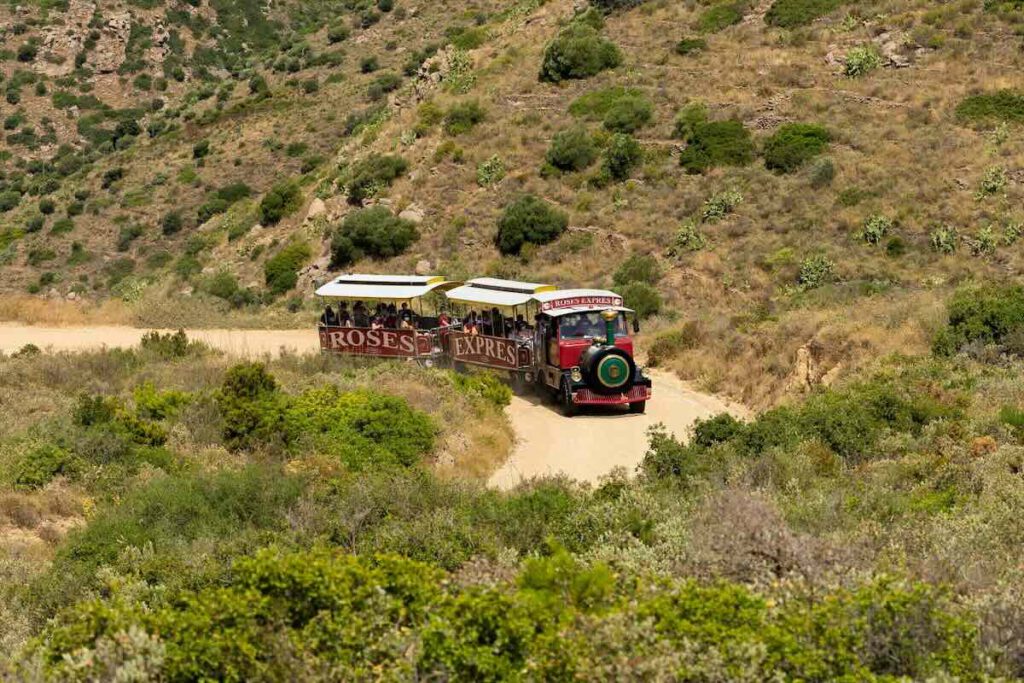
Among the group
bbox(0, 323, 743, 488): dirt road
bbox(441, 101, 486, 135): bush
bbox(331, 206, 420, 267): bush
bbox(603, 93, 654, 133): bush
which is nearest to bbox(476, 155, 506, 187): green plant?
bbox(441, 101, 486, 135): bush

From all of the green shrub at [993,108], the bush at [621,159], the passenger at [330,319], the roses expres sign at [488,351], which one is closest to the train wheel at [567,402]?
the roses expres sign at [488,351]

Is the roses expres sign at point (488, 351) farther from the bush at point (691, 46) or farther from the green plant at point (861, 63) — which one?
the bush at point (691, 46)

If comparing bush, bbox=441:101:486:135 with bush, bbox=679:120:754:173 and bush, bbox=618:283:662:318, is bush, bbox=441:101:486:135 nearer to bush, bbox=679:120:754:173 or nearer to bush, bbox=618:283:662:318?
bush, bbox=679:120:754:173

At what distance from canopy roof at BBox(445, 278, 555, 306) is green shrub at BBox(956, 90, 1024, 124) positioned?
2369 centimetres

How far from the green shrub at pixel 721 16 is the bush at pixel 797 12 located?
5.77 ft

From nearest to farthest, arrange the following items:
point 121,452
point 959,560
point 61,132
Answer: point 959,560 → point 121,452 → point 61,132

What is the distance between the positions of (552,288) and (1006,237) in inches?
670

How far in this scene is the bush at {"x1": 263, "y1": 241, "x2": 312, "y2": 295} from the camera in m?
44.2

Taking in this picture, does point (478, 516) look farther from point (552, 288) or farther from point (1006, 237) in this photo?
point (1006, 237)

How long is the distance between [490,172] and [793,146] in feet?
41.5

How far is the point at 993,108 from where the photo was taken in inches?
1628

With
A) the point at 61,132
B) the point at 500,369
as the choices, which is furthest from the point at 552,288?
the point at 61,132

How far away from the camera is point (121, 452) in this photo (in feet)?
59.3

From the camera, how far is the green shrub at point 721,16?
53.5 m
